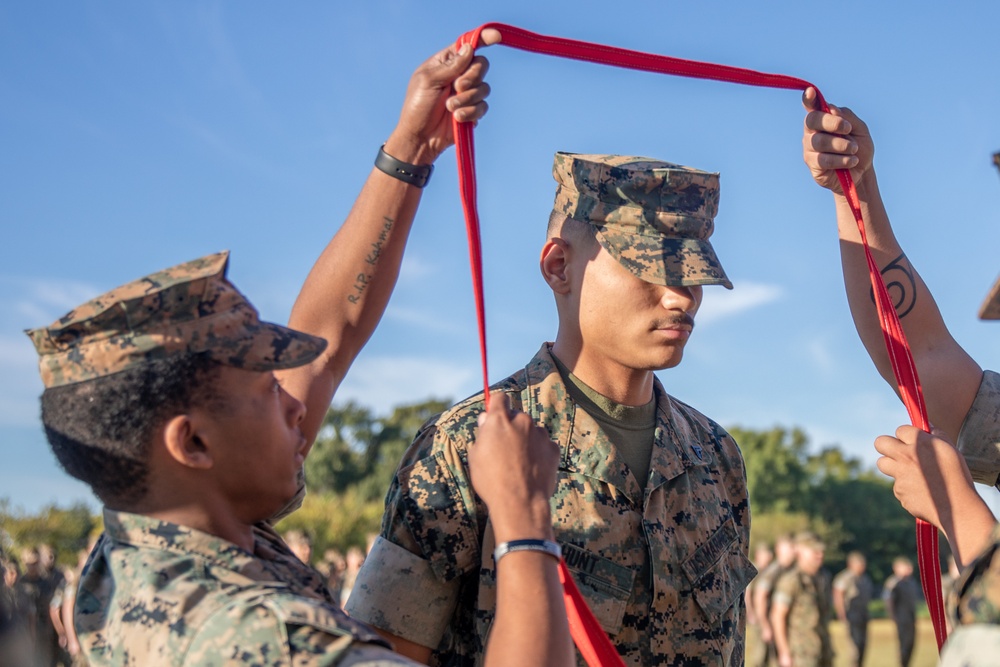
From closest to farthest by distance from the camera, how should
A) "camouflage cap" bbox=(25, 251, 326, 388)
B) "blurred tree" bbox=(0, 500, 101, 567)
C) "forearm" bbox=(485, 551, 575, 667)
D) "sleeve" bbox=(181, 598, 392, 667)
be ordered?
"sleeve" bbox=(181, 598, 392, 667) < "forearm" bbox=(485, 551, 575, 667) < "camouflage cap" bbox=(25, 251, 326, 388) < "blurred tree" bbox=(0, 500, 101, 567)

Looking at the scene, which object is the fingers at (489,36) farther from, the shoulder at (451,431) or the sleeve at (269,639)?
the sleeve at (269,639)

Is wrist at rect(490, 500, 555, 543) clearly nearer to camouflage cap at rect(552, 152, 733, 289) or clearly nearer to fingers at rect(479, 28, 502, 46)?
camouflage cap at rect(552, 152, 733, 289)

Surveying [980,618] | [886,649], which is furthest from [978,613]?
[886,649]

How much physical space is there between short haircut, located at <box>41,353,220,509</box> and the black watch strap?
1013 mm

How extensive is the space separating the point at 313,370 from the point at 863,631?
18917 millimetres

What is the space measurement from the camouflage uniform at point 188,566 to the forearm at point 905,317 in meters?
2.02

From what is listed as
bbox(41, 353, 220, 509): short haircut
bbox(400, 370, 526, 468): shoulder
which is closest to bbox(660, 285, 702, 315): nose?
bbox(400, 370, 526, 468): shoulder

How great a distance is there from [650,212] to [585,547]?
1079 millimetres

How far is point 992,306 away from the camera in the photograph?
102 inches

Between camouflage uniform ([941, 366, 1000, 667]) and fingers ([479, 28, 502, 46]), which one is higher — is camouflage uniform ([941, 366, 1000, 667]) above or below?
below

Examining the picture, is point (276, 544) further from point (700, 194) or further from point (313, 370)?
point (700, 194)

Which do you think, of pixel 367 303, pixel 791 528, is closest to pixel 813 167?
pixel 367 303

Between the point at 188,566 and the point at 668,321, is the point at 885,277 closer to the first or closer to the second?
the point at 668,321

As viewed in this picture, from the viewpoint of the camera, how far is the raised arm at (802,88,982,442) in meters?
3.78
